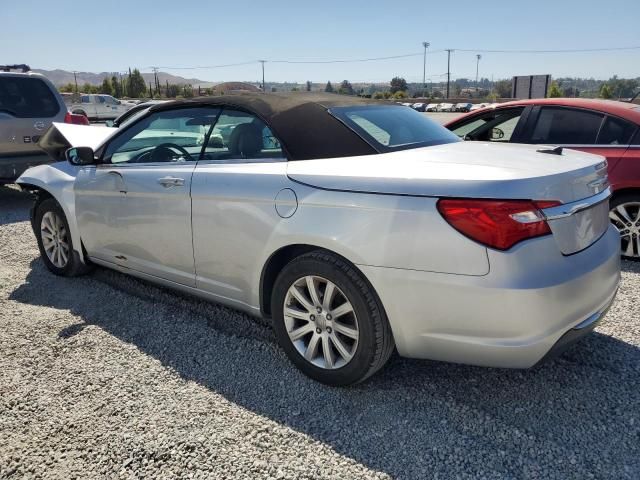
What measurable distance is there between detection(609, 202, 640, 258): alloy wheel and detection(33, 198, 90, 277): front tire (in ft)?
15.9

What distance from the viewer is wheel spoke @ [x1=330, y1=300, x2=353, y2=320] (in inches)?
107

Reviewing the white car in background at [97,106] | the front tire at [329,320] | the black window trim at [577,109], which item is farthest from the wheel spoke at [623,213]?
the white car in background at [97,106]

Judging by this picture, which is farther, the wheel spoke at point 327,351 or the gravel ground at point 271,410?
the wheel spoke at point 327,351

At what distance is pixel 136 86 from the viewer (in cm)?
7456

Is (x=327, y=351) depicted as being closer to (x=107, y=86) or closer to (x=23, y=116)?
(x=23, y=116)

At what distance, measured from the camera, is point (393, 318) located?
2572 mm

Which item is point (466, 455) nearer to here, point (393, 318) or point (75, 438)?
point (393, 318)

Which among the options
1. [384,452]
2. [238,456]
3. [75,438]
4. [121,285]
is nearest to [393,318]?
[384,452]

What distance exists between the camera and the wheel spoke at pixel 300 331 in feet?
9.65

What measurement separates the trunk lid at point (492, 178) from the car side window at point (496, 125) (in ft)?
9.69

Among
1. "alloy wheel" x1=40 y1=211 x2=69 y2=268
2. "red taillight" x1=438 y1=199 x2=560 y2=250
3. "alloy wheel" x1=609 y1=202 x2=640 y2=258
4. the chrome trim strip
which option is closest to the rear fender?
"alloy wheel" x1=40 y1=211 x2=69 y2=268

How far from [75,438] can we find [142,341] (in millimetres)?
1013

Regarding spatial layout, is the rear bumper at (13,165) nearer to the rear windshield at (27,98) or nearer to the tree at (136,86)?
the rear windshield at (27,98)

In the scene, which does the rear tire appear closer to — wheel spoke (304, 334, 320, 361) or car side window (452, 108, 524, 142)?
car side window (452, 108, 524, 142)
